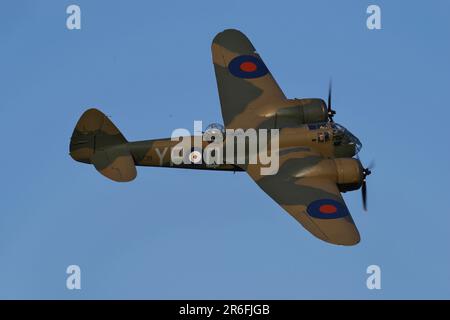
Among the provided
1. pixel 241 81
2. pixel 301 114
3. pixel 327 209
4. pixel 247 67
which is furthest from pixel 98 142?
pixel 327 209

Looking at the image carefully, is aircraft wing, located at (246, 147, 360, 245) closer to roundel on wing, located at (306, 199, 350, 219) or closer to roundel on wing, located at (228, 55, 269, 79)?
roundel on wing, located at (306, 199, 350, 219)

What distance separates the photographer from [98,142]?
49.7 metres

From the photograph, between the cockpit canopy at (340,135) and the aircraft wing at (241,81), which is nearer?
the cockpit canopy at (340,135)

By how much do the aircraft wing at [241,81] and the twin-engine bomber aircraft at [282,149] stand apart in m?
0.05

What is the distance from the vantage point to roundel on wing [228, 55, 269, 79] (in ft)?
179

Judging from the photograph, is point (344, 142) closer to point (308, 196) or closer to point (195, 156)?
point (308, 196)

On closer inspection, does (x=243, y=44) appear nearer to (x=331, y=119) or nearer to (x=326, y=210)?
(x=331, y=119)

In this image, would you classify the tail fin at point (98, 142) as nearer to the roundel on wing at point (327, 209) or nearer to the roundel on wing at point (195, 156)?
the roundel on wing at point (195, 156)

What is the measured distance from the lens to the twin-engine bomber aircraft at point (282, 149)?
4719cm

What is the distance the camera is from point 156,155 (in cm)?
5031

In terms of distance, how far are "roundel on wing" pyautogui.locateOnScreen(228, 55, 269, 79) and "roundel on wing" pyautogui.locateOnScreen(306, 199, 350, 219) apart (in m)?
10.0

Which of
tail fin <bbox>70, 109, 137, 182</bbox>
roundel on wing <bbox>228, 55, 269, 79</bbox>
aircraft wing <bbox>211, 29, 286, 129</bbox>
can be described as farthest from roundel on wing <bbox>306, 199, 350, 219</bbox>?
roundel on wing <bbox>228, 55, 269, 79</bbox>

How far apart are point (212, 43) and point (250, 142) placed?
815 centimetres

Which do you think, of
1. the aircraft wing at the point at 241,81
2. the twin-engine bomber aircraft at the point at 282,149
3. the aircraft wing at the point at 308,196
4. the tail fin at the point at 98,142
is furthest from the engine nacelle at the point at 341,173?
the tail fin at the point at 98,142
